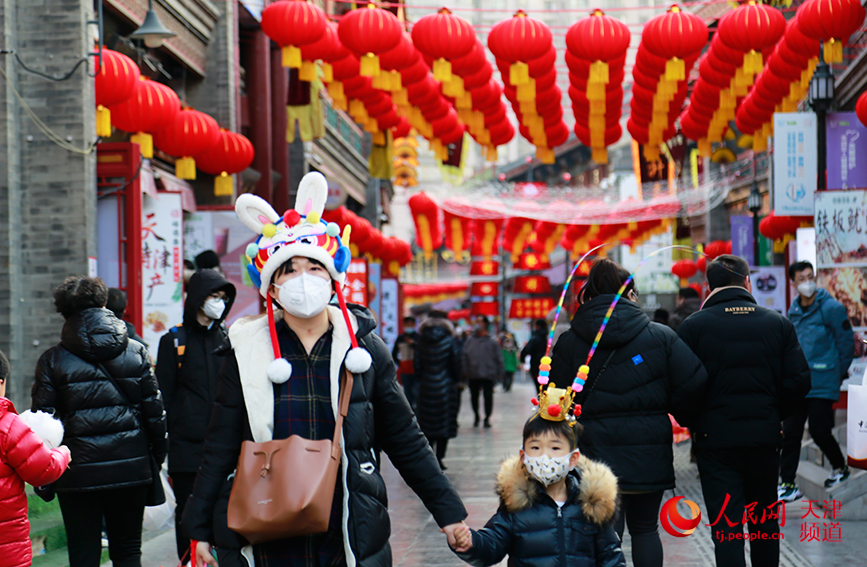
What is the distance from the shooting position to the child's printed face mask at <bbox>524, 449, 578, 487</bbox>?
13.2 ft

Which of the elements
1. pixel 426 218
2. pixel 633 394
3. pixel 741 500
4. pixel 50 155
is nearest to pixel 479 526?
pixel 741 500

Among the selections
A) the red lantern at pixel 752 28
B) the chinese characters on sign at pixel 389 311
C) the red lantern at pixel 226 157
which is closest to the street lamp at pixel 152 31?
the red lantern at pixel 226 157

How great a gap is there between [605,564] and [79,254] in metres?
7.27

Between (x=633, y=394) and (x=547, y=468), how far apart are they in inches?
50.6

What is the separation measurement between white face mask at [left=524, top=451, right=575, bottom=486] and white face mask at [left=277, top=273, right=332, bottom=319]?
3.62ft

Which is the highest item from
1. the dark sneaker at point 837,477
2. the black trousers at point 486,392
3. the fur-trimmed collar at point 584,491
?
the fur-trimmed collar at point 584,491

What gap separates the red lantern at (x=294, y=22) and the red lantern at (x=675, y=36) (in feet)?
11.4

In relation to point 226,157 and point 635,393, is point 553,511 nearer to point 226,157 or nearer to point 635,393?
point 635,393

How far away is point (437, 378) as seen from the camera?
12.2 m

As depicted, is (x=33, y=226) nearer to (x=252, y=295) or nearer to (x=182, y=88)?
(x=252, y=295)

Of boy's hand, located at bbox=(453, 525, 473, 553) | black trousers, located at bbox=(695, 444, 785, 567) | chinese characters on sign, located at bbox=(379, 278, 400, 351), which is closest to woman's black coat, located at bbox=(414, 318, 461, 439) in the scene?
black trousers, located at bbox=(695, 444, 785, 567)

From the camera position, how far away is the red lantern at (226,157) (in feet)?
42.1

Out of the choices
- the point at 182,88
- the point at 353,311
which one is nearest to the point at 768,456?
the point at 353,311

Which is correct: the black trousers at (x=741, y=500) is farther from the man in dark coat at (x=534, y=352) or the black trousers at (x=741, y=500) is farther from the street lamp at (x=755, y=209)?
the street lamp at (x=755, y=209)
